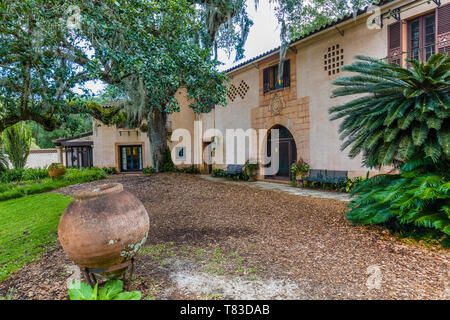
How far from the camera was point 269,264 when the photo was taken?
331cm

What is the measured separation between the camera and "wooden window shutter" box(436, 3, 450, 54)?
6.60 metres

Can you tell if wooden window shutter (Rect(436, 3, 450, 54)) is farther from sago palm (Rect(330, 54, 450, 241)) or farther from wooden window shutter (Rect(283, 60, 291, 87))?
wooden window shutter (Rect(283, 60, 291, 87))

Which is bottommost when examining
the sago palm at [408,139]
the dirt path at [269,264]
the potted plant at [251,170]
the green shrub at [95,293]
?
the dirt path at [269,264]

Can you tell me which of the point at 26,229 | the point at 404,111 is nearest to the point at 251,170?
the point at 404,111

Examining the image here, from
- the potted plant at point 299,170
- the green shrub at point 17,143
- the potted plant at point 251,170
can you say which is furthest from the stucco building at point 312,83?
the green shrub at point 17,143

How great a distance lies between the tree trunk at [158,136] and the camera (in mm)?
12062

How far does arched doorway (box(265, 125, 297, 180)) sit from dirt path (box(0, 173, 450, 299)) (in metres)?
5.65

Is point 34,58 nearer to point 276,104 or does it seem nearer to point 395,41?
point 276,104

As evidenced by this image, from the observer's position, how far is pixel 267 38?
1192cm

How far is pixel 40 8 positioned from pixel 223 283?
20.0 ft

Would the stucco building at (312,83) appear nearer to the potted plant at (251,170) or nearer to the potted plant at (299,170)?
the potted plant at (299,170)

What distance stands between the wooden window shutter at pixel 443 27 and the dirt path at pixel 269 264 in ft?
18.2

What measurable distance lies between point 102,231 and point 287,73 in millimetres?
10433

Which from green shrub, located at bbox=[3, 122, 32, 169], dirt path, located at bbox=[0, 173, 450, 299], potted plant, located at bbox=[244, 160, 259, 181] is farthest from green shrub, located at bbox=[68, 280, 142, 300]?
green shrub, located at bbox=[3, 122, 32, 169]
